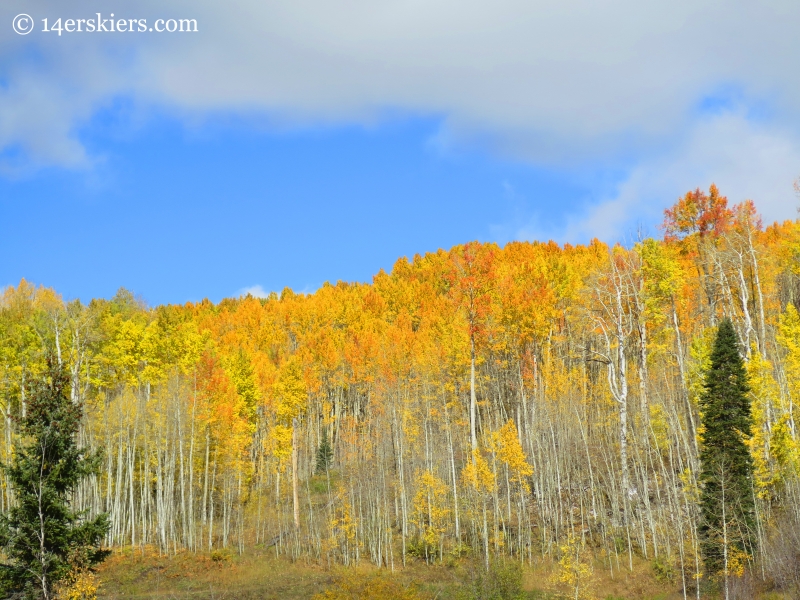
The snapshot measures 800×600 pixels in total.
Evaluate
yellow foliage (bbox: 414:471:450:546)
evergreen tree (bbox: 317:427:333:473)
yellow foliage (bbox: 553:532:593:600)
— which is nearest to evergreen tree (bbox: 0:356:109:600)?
yellow foliage (bbox: 553:532:593:600)

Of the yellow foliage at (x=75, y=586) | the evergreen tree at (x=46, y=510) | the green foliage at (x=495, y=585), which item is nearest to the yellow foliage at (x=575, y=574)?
the green foliage at (x=495, y=585)

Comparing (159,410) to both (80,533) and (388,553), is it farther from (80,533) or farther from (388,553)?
(80,533)

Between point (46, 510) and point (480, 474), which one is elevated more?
point (46, 510)

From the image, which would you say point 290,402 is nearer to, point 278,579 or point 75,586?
point 278,579

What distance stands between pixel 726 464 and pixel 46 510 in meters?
26.6

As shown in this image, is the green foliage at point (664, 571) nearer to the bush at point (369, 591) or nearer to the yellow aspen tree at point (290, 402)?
the bush at point (369, 591)

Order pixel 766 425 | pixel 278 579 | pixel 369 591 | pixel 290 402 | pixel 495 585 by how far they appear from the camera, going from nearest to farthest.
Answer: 1. pixel 369 591
2. pixel 495 585
3. pixel 766 425
4. pixel 278 579
5. pixel 290 402

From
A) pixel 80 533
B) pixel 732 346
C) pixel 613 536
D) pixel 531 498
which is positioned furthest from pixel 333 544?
pixel 732 346

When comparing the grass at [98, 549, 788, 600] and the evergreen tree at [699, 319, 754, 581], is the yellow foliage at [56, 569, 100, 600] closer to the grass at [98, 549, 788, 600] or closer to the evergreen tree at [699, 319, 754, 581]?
the grass at [98, 549, 788, 600]

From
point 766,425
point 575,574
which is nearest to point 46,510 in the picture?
point 575,574

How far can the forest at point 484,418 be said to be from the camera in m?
34.7

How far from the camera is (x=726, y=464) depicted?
29.1m

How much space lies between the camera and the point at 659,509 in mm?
34781

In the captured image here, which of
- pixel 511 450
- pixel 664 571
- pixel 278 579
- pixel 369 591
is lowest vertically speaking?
pixel 278 579
